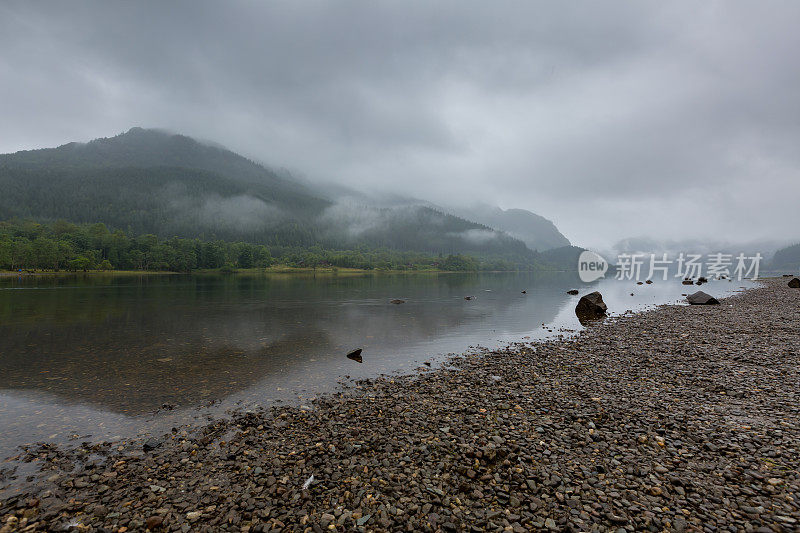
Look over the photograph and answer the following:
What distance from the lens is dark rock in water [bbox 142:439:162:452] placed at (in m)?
10.4

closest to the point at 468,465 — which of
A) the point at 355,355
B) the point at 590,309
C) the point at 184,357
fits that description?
the point at 355,355

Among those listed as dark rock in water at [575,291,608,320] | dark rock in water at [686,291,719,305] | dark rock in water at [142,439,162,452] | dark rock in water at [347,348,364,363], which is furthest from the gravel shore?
dark rock in water at [686,291,719,305]

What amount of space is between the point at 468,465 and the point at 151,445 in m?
9.50

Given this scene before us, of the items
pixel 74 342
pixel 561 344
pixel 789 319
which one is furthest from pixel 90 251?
pixel 789 319

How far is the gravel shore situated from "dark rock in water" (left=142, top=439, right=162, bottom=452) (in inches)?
6.1

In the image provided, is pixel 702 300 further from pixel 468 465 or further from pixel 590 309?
pixel 468 465

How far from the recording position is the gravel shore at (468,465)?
7.00 m

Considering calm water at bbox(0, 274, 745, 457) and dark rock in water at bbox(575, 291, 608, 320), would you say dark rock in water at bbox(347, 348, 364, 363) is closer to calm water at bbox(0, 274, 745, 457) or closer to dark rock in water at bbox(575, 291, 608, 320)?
calm water at bbox(0, 274, 745, 457)

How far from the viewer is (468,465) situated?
8.75m

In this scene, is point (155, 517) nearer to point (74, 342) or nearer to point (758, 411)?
point (758, 411)

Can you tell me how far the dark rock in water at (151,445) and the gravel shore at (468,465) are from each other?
156 millimetres

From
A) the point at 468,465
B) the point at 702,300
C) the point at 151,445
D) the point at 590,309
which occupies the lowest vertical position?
the point at 151,445

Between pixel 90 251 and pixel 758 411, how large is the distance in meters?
254

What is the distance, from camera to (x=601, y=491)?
→ 7.55 meters
